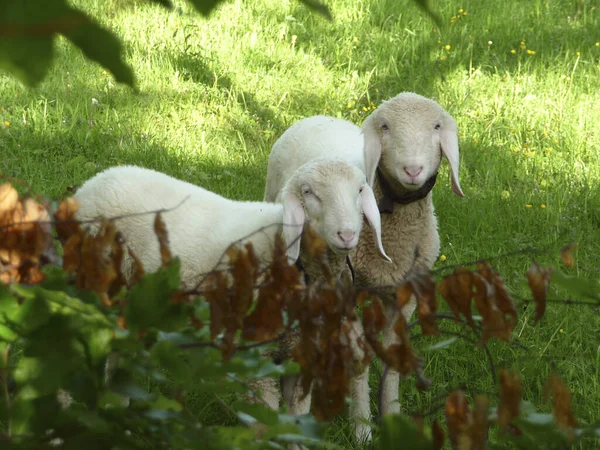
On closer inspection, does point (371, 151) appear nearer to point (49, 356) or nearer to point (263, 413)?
point (263, 413)

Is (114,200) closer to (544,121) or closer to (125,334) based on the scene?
(125,334)

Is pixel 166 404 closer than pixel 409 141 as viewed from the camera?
Yes

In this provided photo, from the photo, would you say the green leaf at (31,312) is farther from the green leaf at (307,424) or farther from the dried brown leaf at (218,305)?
the green leaf at (307,424)

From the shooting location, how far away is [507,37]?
7633 millimetres

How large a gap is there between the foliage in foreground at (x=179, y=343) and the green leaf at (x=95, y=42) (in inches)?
21.2

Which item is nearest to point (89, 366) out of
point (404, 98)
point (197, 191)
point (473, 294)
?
point (473, 294)

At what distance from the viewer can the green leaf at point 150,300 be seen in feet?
3.95

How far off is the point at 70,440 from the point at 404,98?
3103 mm

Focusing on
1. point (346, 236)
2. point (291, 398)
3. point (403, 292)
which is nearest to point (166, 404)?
point (403, 292)

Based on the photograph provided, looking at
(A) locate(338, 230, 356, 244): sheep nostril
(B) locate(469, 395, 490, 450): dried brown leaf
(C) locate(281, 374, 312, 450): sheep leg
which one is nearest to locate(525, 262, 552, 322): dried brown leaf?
(B) locate(469, 395, 490, 450): dried brown leaf

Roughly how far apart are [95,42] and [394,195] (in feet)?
11.3

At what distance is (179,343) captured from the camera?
49.5 inches

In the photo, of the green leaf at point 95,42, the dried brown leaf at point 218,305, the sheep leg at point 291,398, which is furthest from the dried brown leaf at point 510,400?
the sheep leg at point 291,398

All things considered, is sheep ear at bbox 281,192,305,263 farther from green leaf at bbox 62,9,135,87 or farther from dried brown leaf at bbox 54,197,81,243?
green leaf at bbox 62,9,135,87
